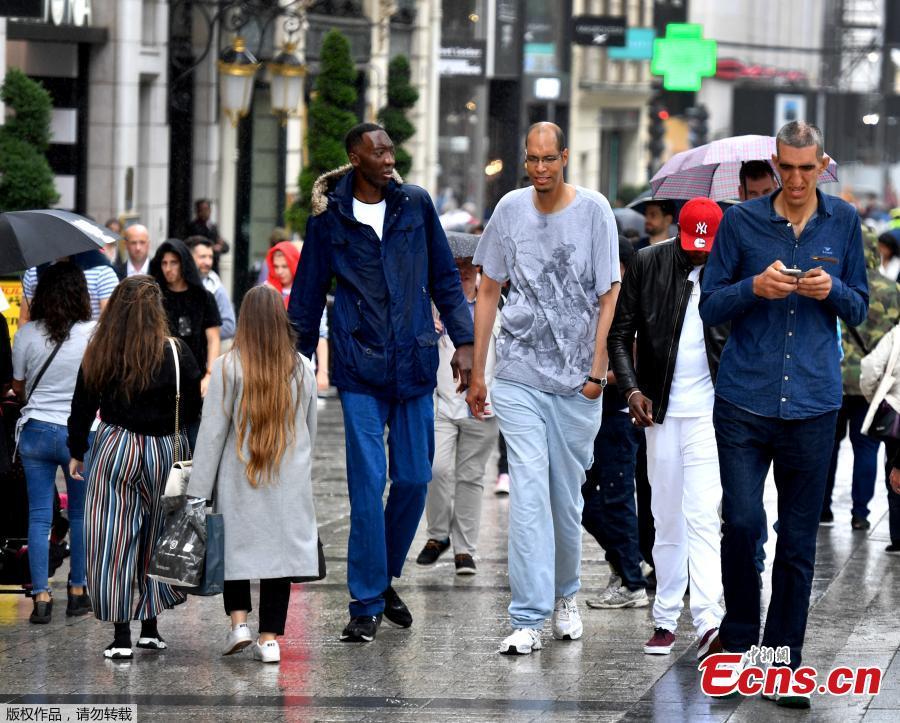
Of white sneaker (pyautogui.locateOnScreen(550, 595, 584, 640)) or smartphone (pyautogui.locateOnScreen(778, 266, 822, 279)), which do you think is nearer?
smartphone (pyautogui.locateOnScreen(778, 266, 822, 279))

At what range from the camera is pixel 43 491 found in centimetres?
909

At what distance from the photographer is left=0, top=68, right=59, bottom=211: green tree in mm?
16000

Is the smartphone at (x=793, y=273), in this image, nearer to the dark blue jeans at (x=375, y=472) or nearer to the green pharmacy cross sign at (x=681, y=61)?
the dark blue jeans at (x=375, y=472)

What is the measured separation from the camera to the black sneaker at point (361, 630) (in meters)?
8.25

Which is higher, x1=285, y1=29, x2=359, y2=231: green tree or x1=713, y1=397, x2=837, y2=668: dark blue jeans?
x1=285, y1=29, x2=359, y2=231: green tree

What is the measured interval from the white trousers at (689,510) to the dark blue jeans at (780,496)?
2.26 feet

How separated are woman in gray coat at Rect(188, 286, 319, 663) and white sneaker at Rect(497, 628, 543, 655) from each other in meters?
0.85

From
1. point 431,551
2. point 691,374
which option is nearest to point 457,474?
point 431,551

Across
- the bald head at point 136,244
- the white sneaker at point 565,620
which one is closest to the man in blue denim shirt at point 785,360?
the white sneaker at point 565,620

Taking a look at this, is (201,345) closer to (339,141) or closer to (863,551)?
(863,551)

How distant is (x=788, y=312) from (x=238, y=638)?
105 inches

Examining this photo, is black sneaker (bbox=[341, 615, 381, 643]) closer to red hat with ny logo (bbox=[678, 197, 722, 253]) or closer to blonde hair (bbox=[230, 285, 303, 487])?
blonde hair (bbox=[230, 285, 303, 487])

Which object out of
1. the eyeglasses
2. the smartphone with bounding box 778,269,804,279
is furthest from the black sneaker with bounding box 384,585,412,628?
the smartphone with bounding box 778,269,804,279

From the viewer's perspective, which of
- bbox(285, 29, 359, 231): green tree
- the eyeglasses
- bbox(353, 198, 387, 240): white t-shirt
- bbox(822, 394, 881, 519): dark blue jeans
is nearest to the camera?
the eyeglasses
